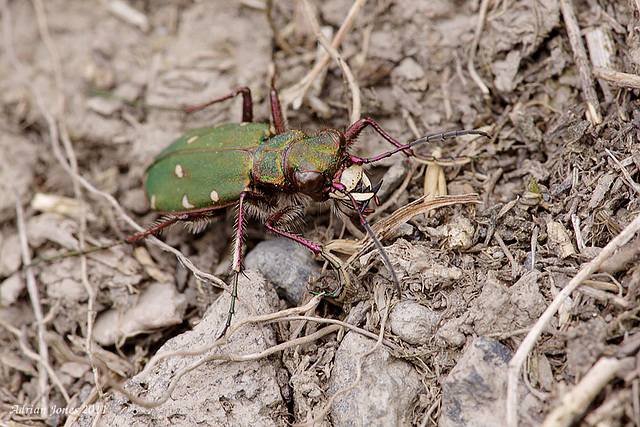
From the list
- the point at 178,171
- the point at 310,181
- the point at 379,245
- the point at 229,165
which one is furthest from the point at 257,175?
the point at 379,245

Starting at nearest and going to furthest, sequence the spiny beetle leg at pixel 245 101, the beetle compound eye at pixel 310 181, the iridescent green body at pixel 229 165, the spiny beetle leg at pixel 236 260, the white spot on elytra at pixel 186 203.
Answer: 1. the spiny beetle leg at pixel 236 260
2. the beetle compound eye at pixel 310 181
3. the iridescent green body at pixel 229 165
4. the white spot on elytra at pixel 186 203
5. the spiny beetle leg at pixel 245 101

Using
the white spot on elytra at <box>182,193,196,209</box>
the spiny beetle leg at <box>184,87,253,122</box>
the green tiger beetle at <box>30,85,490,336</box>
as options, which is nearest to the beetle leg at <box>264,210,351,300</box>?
the green tiger beetle at <box>30,85,490,336</box>

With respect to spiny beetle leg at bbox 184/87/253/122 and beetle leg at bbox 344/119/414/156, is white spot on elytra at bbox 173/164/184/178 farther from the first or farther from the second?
beetle leg at bbox 344/119/414/156

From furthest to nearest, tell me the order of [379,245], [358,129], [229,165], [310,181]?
[229,165] → [358,129] → [310,181] → [379,245]

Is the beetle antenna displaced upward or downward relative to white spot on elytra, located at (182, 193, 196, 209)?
upward

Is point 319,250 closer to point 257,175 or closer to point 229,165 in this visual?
point 257,175

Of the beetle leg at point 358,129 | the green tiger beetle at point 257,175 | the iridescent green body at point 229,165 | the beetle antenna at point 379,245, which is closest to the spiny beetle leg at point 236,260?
the green tiger beetle at point 257,175

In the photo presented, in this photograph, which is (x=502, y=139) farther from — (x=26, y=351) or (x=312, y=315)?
(x=26, y=351)

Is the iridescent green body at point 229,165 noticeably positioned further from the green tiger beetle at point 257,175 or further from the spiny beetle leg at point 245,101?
the spiny beetle leg at point 245,101
